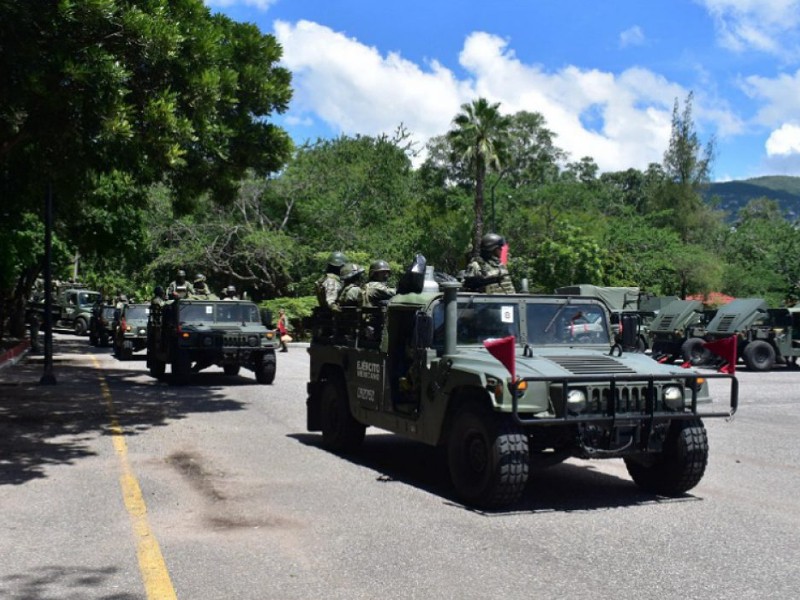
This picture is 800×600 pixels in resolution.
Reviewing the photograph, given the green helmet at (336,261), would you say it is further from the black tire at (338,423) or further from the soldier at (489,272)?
the soldier at (489,272)

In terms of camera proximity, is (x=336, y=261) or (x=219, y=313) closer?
(x=336, y=261)

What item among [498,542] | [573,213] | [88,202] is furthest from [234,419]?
[573,213]

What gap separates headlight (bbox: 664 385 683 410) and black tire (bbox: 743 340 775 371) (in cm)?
1974

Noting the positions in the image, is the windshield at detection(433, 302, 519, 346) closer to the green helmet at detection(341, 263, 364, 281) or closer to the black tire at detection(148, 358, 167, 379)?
the green helmet at detection(341, 263, 364, 281)

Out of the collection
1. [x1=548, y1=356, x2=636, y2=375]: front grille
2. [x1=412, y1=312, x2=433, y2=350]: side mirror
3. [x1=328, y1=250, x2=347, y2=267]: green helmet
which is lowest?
[x1=548, y1=356, x2=636, y2=375]: front grille

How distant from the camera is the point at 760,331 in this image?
26.4 m

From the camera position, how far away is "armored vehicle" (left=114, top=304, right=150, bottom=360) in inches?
1029

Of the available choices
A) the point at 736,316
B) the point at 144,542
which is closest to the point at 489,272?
the point at 144,542

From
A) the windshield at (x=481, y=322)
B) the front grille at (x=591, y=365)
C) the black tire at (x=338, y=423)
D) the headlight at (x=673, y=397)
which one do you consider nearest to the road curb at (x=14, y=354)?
the black tire at (x=338, y=423)

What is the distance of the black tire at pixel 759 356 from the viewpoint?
25.9 metres

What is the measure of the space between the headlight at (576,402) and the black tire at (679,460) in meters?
1.01

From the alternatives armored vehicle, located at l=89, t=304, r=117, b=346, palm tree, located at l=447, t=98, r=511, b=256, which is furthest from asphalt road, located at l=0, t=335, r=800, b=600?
palm tree, located at l=447, t=98, r=511, b=256

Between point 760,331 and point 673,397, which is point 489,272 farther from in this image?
point 760,331

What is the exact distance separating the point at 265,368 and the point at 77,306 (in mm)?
28613
